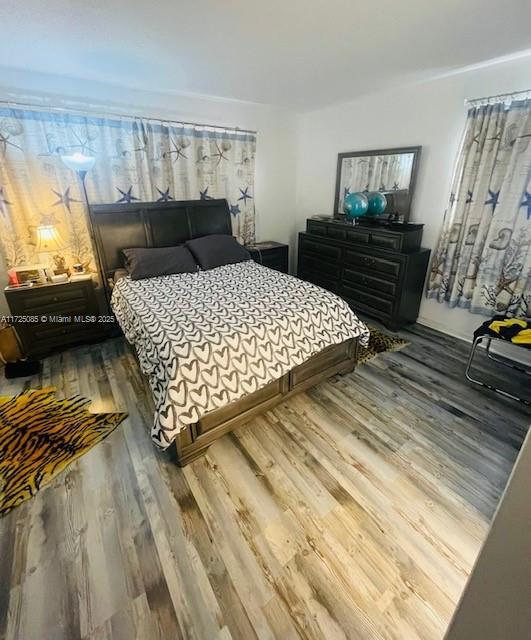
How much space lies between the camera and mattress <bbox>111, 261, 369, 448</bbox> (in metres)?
1.63

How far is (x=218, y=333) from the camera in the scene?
1.79m

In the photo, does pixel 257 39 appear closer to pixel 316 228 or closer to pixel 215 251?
pixel 215 251

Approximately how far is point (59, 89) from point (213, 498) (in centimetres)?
348

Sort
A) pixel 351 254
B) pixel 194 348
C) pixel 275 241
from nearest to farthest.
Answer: pixel 194 348
pixel 351 254
pixel 275 241

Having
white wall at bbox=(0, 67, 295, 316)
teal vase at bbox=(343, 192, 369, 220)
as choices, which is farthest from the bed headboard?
teal vase at bbox=(343, 192, 369, 220)

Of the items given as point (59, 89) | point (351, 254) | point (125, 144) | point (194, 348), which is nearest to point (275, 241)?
point (351, 254)

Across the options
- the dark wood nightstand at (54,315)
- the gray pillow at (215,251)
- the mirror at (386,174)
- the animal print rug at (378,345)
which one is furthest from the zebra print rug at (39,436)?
the mirror at (386,174)

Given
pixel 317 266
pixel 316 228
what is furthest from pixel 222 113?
pixel 317 266

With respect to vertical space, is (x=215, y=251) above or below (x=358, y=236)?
below

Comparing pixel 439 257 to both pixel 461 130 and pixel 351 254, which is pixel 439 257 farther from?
pixel 461 130

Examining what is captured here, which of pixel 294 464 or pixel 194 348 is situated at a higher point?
pixel 194 348

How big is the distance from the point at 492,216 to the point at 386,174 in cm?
117

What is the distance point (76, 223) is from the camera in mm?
2928

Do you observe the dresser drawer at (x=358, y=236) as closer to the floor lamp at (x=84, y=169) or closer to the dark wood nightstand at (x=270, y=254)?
the dark wood nightstand at (x=270, y=254)
